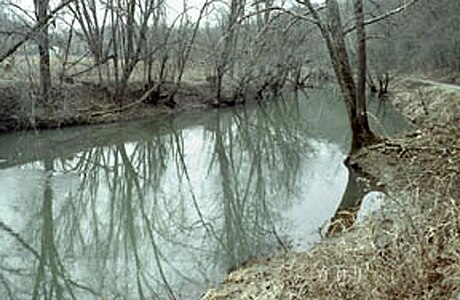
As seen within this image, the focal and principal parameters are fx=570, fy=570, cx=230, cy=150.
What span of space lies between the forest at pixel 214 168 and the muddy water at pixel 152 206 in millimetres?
39

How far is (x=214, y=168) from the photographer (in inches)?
533

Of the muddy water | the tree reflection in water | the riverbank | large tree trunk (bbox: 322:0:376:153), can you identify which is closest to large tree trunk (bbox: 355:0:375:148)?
large tree trunk (bbox: 322:0:376:153)

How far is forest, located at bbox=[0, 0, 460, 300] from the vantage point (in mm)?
4883

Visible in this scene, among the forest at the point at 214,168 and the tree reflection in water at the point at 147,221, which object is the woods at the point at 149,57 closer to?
the forest at the point at 214,168

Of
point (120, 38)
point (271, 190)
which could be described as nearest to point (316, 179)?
point (271, 190)

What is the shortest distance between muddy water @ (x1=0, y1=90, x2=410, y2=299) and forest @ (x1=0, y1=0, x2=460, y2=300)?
39 mm

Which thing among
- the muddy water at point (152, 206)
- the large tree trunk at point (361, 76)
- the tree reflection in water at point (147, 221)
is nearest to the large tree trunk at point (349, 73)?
the large tree trunk at point (361, 76)

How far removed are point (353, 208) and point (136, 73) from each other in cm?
1959

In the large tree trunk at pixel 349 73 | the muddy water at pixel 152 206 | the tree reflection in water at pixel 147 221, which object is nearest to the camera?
the tree reflection in water at pixel 147 221

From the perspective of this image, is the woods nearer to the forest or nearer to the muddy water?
the forest

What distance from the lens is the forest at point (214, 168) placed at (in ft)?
16.0

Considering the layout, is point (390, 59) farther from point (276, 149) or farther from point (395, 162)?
point (395, 162)

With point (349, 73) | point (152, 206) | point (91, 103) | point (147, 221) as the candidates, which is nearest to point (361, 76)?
point (349, 73)

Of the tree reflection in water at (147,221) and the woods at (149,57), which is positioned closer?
the tree reflection in water at (147,221)
